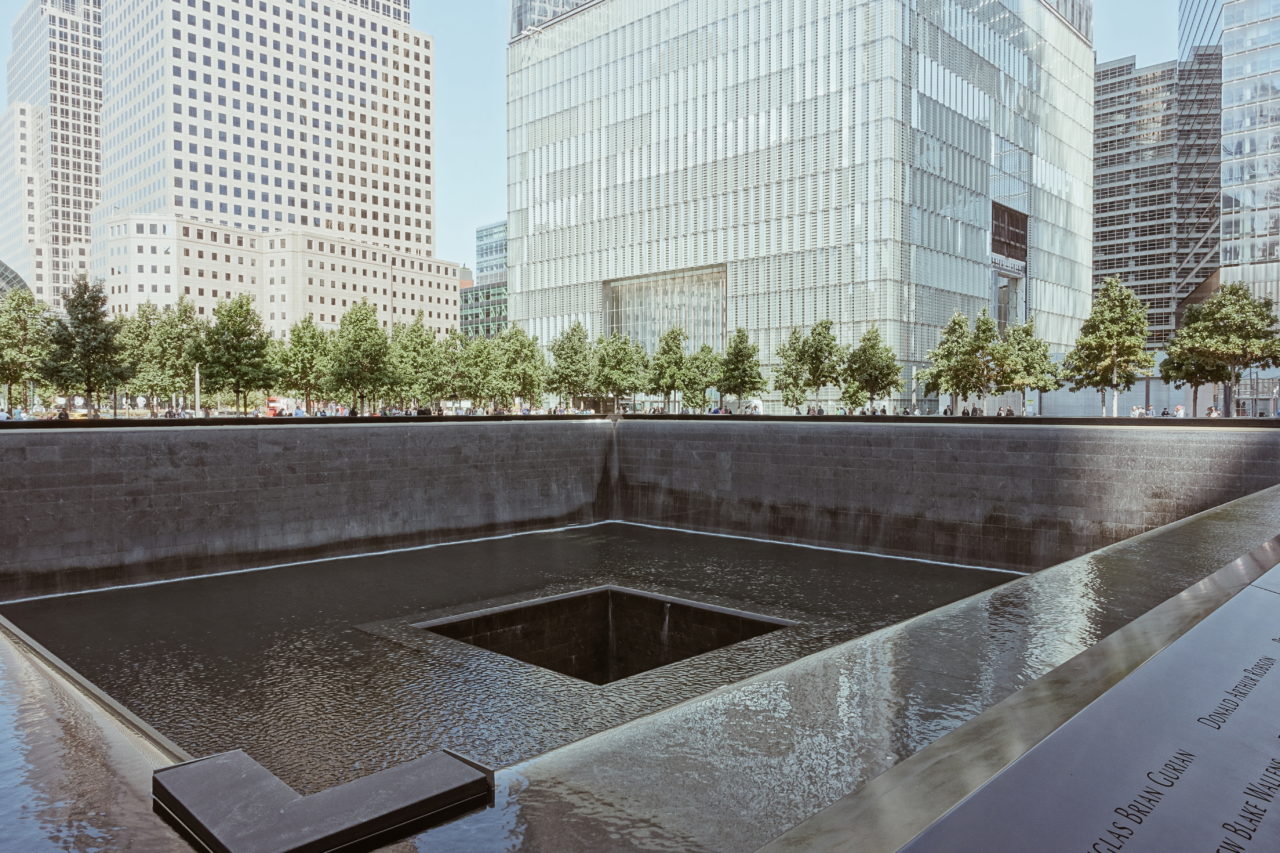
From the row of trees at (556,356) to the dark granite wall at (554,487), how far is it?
30.5 metres

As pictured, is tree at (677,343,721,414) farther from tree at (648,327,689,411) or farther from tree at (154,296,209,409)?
tree at (154,296,209,409)

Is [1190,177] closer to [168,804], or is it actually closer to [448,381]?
[448,381]

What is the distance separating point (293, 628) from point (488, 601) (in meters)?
3.10

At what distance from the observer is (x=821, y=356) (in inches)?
2122

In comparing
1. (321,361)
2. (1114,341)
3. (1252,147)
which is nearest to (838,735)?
(1114,341)

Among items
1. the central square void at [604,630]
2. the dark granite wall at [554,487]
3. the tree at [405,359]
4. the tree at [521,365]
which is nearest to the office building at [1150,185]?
the tree at [521,365]

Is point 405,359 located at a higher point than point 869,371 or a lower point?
higher

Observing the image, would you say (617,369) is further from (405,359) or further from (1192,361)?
(1192,361)

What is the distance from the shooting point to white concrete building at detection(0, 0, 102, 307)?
168 m

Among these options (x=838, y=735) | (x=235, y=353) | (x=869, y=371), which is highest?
(x=235, y=353)

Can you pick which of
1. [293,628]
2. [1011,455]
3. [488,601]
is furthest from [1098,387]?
[293,628]

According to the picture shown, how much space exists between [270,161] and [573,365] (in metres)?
93.3

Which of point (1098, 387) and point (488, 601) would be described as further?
point (1098, 387)

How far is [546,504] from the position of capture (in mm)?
24641
